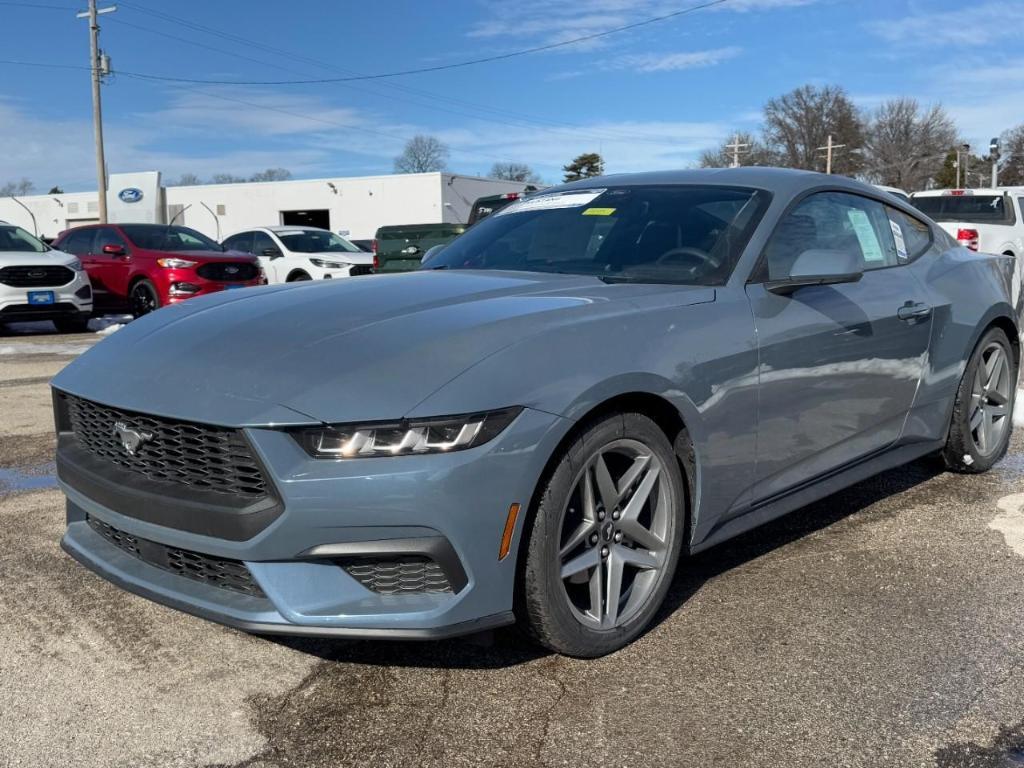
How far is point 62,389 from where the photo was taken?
3043 millimetres

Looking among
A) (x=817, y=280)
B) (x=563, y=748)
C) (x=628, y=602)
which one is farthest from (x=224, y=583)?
(x=817, y=280)

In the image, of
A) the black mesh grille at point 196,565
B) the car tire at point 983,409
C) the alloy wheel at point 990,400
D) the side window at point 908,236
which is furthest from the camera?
the alloy wheel at point 990,400

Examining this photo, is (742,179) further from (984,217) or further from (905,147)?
(905,147)

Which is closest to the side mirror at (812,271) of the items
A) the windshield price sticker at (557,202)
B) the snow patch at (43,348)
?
the windshield price sticker at (557,202)

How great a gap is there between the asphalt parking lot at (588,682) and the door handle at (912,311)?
38.2 inches

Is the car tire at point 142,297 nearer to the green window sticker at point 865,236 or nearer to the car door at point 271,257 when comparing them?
Answer: the car door at point 271,257

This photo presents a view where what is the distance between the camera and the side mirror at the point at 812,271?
336 cm

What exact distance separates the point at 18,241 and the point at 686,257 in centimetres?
1237

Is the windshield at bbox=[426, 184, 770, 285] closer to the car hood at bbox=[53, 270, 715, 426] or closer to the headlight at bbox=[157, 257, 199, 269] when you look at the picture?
the car hood at bbox=[53, 270, 715, 426]

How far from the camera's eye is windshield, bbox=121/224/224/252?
14.1m

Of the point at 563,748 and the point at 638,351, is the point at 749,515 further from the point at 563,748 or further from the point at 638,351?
the point at 563,748

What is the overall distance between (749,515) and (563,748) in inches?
50.1

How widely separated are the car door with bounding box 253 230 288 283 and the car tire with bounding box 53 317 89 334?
417cm

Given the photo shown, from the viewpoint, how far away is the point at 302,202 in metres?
46.1
